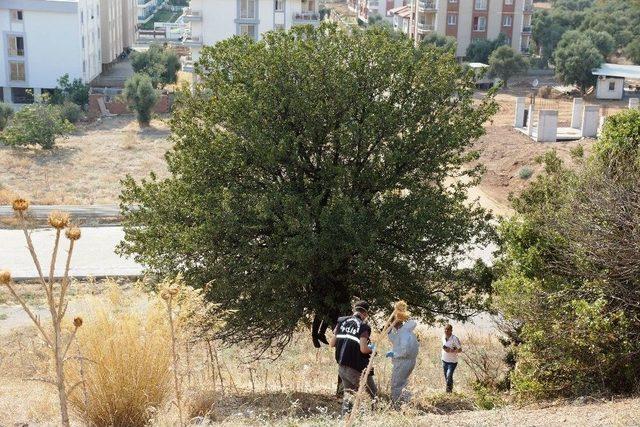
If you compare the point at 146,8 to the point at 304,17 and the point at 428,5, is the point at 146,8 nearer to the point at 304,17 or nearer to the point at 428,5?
the point at 428,5

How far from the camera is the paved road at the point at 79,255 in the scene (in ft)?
69.8

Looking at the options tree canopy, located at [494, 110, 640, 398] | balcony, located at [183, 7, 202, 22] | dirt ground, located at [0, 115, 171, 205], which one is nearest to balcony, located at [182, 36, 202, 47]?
balcony, located at [183, 7, 202, 22]

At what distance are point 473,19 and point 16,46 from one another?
114 ft

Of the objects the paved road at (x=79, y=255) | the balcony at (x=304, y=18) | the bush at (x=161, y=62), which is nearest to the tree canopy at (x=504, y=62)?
the balcony at (x=304, y=18)

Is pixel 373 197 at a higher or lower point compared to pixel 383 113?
lower

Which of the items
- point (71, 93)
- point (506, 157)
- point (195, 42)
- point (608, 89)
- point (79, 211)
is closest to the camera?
point (79, 211)

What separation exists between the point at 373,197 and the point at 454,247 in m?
1.41

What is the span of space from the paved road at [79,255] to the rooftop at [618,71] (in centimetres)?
3932

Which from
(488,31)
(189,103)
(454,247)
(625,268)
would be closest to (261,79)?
(189,103)

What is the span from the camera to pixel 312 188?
39.8 feet

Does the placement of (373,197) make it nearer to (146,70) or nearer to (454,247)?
(454,247)

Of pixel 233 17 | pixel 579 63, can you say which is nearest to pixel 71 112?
pixel 233 17

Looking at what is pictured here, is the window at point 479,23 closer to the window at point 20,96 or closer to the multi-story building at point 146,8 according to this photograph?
the window at point 20,96

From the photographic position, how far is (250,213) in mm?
11688
